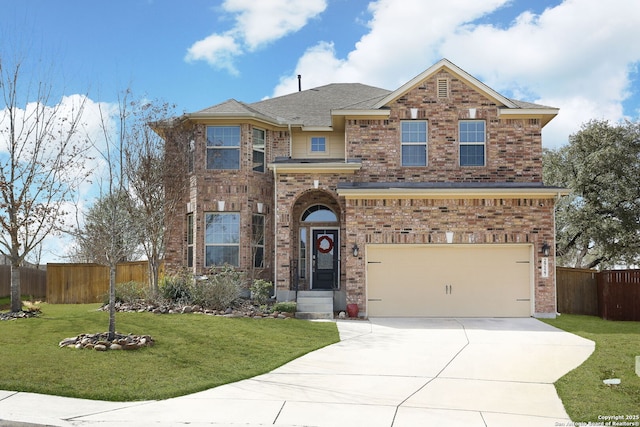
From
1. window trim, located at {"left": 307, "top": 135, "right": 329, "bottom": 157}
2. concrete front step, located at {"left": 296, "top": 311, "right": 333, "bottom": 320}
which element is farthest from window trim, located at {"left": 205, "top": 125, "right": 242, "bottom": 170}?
concrete front step, located at {"left": 296, "top": 311, "right": 333, "bottom": 320}

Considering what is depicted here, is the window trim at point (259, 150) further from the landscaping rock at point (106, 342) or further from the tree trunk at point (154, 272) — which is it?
the landscaping rock at point (106, 342)

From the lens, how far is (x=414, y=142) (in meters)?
20.0

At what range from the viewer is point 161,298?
703 inches

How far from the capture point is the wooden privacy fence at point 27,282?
26.3 meters

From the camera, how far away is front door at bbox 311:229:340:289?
21031 millimetres

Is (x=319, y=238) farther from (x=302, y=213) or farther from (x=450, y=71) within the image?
(x=450, y=71)

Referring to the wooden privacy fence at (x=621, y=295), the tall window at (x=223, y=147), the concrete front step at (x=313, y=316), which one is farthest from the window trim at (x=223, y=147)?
the wooden privacy fence at (x=621, y=295)

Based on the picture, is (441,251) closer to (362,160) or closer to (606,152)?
(362,160)

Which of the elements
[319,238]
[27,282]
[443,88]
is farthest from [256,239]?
[27,282]

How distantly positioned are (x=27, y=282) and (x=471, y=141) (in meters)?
19.9

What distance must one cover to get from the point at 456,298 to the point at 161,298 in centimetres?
836

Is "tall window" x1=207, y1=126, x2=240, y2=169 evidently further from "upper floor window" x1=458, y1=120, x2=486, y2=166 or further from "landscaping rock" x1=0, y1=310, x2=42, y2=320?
"upper floor window" x1=458, y1=120, x2=486, y2=166

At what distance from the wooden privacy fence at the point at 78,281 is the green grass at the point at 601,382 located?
52.9 feet

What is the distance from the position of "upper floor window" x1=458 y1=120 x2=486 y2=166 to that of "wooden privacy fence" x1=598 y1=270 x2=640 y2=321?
563 cm
